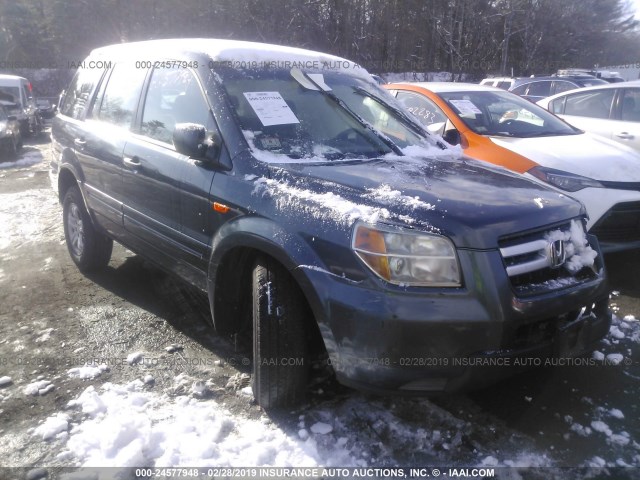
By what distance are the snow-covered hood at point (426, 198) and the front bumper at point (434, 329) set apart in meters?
0.16

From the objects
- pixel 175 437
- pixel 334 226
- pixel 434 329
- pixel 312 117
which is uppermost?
pixel 312 117

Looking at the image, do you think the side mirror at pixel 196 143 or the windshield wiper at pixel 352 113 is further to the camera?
the windshield wiper at pixel 352 113

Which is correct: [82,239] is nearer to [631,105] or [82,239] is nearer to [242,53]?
[242,53]

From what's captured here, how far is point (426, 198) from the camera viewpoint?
2.43 m

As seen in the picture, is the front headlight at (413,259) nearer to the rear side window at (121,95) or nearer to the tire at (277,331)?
the tire at (277,331)

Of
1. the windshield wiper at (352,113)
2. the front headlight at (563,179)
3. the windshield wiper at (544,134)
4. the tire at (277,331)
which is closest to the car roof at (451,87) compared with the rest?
the windshield wiper at (544,134)

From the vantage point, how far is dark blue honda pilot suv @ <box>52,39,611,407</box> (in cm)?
225

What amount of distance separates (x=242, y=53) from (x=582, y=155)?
10.5 ft

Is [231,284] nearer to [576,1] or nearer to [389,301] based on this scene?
[389,301]

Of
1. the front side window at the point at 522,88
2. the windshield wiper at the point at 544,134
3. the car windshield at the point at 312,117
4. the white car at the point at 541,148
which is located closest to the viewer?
the car windshield at the point at 312,117

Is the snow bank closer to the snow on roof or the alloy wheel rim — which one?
the snow on roof

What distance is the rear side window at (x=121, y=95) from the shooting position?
12.7ft

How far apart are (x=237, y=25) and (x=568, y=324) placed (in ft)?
113

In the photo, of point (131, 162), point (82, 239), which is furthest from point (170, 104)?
point (82, 239)
